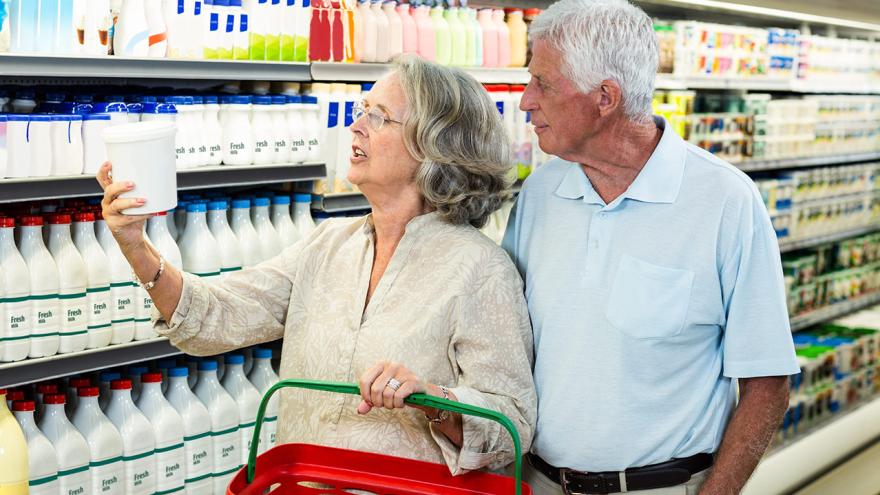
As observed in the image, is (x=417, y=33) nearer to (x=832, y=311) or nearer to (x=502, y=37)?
(x=502, y=37)

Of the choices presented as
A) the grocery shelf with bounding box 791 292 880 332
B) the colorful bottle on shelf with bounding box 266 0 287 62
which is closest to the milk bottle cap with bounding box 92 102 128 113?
the colorful bottle on shelf with bounding box 266 0 287 62

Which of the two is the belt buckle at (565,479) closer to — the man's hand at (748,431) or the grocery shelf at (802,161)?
the man's hand at (748,431)

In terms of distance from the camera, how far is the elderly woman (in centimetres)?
178

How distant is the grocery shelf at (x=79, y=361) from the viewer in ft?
8.26

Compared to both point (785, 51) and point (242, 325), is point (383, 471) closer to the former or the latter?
point (242, 325)

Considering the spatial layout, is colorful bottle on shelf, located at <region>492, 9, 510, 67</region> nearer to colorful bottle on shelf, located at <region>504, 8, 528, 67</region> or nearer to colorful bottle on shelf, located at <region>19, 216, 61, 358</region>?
colorful bottle on shelf, located at <region>504, 8, 528, 67</region>

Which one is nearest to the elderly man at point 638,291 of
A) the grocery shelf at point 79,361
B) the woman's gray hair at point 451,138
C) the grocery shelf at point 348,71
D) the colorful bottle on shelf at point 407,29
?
the woman's gray hair at point 451,138

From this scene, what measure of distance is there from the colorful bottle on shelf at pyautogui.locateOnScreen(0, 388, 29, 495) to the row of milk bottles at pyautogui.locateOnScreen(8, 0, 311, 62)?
2.95 ft

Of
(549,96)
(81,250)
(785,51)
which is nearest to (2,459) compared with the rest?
(81,250)

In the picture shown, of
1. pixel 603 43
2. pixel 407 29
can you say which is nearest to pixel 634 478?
pixel 603 43

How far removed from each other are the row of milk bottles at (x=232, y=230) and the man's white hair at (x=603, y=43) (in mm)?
1213

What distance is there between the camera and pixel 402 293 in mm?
1865

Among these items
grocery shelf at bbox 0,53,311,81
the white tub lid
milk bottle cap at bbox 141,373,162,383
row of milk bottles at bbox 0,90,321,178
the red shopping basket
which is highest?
grocery shelf at bbox 0,53,311,81

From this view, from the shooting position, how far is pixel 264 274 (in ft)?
6.59
